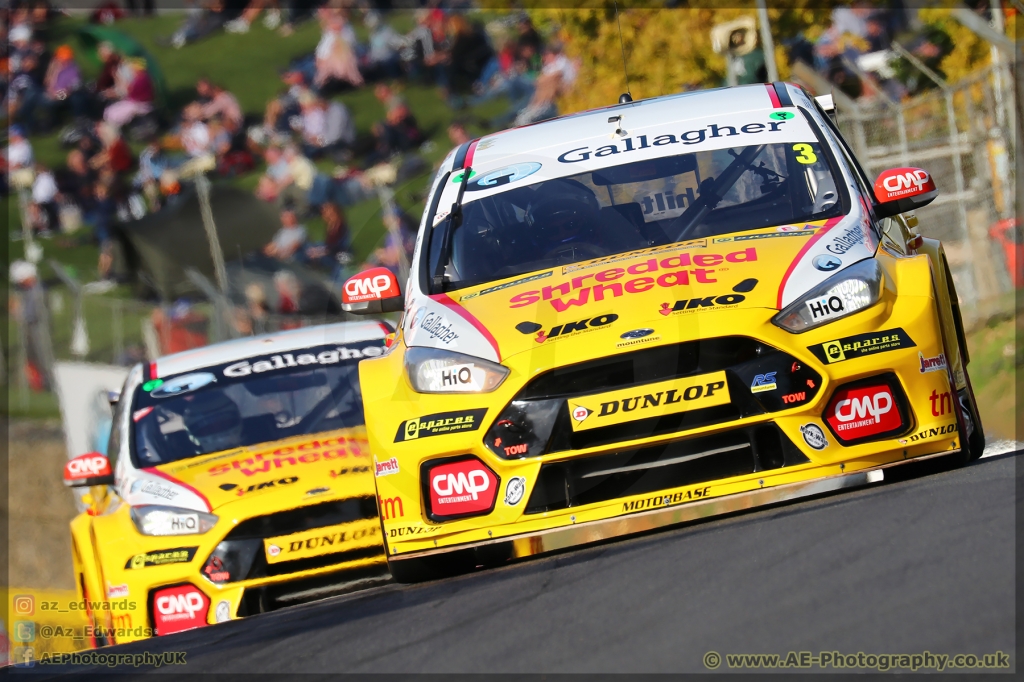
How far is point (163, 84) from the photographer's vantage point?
27.5 metres

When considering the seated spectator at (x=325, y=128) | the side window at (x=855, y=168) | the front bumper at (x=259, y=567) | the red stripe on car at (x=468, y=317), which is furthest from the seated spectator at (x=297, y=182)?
the red stripe on car at (x=468, y=317)

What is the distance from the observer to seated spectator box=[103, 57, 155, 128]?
27094 mm

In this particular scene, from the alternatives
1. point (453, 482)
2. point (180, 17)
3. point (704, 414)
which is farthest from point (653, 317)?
point (180, 17)

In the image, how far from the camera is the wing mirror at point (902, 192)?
18.9 feet

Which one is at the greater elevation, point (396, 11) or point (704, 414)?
point (396, 11)

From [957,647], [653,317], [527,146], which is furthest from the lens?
[527,146]

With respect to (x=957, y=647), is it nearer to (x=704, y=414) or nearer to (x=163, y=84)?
(x=704, y=414)

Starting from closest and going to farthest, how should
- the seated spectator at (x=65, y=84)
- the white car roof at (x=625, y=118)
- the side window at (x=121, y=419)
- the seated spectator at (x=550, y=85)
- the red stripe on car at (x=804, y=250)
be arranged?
the red stripe on car at (x=804, y=250) < the white car roof at (x=625, y=118) < the side window at (x=121, y=419) < the seated spectator at (x=550, y=85) < the seated spectator at (x=65, y=84)

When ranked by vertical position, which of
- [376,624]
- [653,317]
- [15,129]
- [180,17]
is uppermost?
[180,17]

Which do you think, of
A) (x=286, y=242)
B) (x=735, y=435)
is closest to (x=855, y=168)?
(x=735, y=435)

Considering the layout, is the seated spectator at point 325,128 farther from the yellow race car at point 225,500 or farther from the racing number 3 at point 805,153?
the racing number 3 at point 805,153

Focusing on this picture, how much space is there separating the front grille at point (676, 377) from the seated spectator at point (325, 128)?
18616mm

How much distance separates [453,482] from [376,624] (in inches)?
26.8

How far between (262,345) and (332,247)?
9.83m
